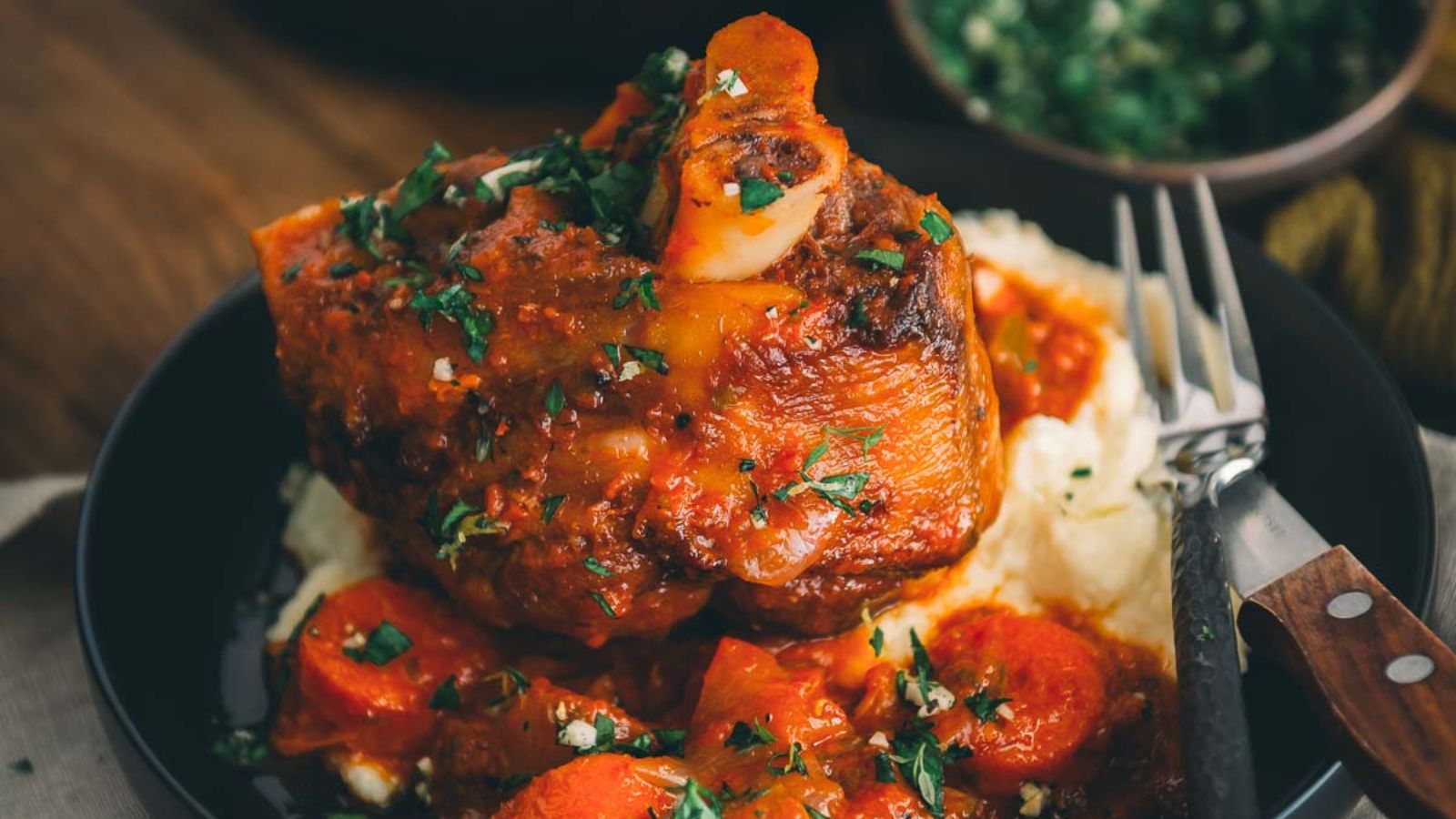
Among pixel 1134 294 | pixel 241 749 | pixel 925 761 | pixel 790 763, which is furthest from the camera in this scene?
pixel 1134 294

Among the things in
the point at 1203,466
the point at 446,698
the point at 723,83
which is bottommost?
the point at 446,698

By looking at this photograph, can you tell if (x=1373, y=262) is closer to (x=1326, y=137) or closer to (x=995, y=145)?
(x=1326, y=137)

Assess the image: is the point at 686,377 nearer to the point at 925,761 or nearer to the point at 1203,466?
the point at 925,761

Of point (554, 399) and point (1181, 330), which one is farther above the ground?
point (554, 399)

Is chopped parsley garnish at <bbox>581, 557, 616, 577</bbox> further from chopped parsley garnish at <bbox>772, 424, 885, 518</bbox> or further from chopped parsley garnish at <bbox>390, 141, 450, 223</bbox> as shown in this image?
chopped parsley garnish at <bbox>390, 141, 450, 223</bbox>

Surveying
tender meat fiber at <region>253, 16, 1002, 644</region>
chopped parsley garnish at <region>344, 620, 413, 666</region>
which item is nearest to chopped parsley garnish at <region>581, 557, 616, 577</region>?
tender meat fiber at <region>253, 16, 1002, 644</region>

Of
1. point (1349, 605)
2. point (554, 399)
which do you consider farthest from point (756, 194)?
point (1349, 605)

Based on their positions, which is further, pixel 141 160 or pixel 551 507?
pixel 141 160
